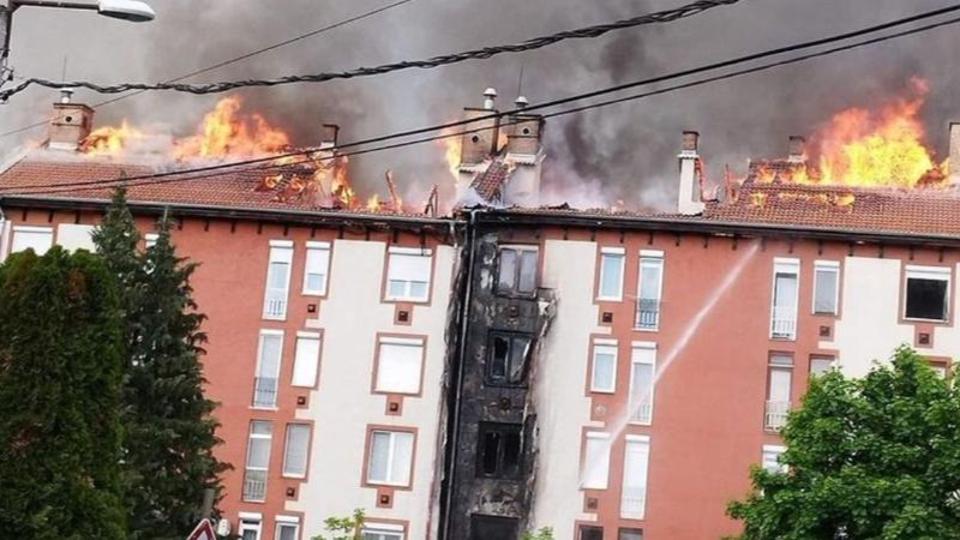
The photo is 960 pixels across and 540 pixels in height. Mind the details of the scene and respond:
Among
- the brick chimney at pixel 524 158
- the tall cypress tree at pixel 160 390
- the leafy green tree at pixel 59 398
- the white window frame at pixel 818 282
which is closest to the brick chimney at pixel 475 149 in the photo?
the brick chimney at pixel 524 158

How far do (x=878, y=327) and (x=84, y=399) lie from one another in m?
27.8

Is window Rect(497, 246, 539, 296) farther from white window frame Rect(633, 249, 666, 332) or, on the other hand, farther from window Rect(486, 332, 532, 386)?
white window frame Rect(633, 249, 666, 332)

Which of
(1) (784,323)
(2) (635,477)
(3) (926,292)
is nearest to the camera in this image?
(2) (635,477)

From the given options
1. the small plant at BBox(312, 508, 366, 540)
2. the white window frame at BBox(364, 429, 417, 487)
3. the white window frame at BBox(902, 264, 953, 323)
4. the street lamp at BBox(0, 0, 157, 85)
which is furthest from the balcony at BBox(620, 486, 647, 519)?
the street lamp at BBox(0, 0, 157, 85)

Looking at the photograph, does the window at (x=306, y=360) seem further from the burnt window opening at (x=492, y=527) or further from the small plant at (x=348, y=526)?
the burnt window opening at (x=492, y=527)

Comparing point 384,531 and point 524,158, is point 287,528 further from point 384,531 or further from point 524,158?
point 524,158

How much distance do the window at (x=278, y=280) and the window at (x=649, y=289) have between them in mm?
9390

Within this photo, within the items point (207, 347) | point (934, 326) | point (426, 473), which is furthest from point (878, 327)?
point (207, 347)

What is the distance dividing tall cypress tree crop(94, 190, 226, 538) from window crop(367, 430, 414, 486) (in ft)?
39.7

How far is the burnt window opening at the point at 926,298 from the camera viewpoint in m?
46.7

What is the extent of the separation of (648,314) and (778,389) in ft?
12.6

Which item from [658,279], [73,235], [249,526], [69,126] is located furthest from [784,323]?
[69,126]

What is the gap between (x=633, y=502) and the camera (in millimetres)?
46469

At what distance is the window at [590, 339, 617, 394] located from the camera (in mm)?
47500
